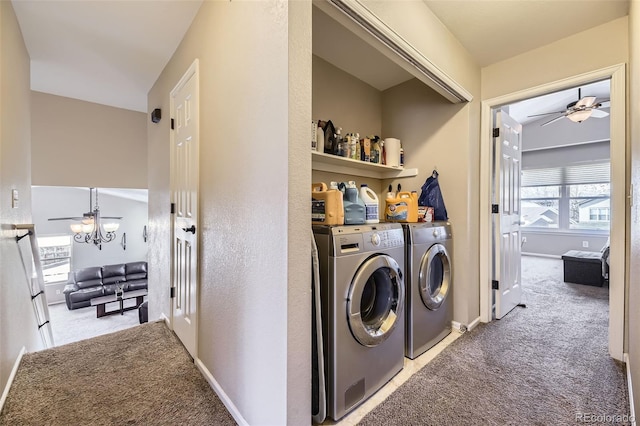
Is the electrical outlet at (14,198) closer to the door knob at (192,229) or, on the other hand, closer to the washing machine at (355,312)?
the door knob at (192,229)

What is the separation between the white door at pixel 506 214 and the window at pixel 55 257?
9.86m

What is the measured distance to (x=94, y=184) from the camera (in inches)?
138

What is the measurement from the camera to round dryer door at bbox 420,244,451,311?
1.87 meters

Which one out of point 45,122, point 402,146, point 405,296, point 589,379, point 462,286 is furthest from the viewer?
point 45,122

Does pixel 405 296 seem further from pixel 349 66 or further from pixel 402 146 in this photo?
pixel 349 66

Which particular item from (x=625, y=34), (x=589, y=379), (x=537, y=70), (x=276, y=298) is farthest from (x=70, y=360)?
(x=625, y=34)

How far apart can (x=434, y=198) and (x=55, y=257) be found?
9.57 metres

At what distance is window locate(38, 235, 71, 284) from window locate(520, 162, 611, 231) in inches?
478

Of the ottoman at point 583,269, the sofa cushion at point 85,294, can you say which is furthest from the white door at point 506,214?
the sofa cushion at point 85,294

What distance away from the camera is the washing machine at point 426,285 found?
1.82 meters

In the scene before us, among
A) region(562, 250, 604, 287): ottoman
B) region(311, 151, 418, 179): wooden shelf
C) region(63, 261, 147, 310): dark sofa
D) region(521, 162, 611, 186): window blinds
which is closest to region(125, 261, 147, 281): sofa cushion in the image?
region(63, 261, 147, 310): dark sofa

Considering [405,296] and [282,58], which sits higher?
[282,58]

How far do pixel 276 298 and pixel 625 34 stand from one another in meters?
2.85

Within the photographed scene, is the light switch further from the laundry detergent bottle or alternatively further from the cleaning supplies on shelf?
the cleaning supplies on shelf
